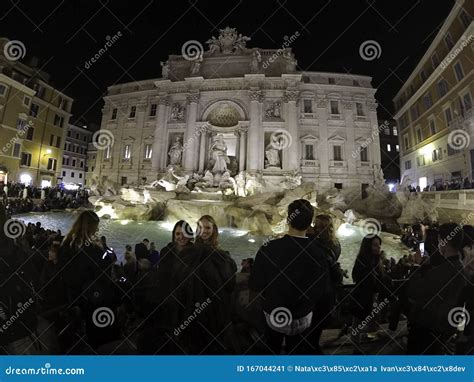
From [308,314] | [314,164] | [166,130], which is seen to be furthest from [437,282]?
[166,130]

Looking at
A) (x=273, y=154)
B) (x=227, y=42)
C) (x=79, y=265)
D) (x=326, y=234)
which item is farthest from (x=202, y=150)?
(x=79, y=265)

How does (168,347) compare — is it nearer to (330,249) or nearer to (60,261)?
(60,261)

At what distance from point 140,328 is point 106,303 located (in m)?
0.53

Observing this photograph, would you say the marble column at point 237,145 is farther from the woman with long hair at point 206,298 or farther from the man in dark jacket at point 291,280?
the man in dark jacket at point 291,280

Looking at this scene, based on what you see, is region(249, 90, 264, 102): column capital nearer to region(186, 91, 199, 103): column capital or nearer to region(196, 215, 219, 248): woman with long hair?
region(186, 91, 199, 103): column capital

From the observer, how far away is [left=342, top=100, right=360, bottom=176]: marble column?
890 inches

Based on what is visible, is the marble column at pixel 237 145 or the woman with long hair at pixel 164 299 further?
the marble column at pixel 237 145

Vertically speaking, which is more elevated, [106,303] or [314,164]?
[314,164]

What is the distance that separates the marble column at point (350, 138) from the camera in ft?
74.2

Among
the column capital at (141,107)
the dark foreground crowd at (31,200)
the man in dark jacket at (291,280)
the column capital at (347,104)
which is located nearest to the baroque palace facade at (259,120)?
the column capital at (347,104)

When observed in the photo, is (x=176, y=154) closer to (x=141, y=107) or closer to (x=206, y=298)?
(x=141, y=107)

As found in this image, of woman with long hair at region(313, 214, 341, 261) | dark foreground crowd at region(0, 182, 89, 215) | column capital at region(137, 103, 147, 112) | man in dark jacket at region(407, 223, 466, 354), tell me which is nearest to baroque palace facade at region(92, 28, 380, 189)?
column capital at region(137, 103, 147, 112)

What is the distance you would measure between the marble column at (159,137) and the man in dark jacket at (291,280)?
2281 centimetres
